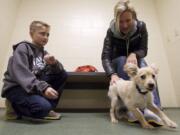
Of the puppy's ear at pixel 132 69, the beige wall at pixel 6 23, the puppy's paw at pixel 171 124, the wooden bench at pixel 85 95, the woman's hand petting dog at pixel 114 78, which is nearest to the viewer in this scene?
the puppy's paw at pixel 171 124

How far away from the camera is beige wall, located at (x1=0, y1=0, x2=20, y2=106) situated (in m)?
2.16

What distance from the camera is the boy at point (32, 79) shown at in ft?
4.24

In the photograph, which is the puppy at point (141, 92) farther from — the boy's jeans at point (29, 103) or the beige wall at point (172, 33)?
the beige wall at point (172, 33)

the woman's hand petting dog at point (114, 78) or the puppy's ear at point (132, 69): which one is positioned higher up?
the puppy's ear at point (132, 69)

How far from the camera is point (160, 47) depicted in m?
2.52

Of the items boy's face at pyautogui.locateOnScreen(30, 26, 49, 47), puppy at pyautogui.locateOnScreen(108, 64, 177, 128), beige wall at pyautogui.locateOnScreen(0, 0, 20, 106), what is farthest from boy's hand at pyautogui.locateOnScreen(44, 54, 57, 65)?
beige wall at pyautogui.locateOnScreen(0, 0, 20, 106)

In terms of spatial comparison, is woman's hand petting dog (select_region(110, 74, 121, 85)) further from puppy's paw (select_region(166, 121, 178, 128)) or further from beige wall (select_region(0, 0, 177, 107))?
beige wall (select_region(0, 0, 177, 107))

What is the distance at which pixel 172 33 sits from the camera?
227cm

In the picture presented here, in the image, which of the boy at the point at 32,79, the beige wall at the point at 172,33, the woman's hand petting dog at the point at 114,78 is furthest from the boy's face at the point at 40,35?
the beige wall at the point at 172,33

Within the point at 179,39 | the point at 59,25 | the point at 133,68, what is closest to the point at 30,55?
the point at 133,68

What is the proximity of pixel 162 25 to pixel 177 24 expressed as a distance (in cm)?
39

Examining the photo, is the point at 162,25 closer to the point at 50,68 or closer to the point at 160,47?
the point at 160,47

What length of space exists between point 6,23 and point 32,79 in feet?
4.19

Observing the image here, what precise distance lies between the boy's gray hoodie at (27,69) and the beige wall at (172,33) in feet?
4.56
